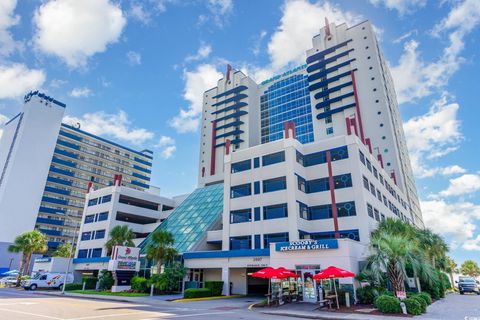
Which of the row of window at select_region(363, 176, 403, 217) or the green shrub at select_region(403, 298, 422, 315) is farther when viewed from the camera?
the row of window at select_region(363, 176, 403, 217)

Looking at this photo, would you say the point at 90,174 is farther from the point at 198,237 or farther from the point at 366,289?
the point at 366,289

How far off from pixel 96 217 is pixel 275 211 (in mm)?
37611

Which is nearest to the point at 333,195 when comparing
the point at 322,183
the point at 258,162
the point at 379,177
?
the point at 322,183

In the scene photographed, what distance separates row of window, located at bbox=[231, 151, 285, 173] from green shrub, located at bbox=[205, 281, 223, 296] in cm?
1498

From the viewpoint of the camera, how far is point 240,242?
126ft

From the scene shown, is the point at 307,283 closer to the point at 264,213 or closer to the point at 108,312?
the point at 264,213

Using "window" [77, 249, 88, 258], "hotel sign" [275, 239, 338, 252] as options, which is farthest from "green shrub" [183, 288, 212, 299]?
"window" [77, 249, 88, 258]

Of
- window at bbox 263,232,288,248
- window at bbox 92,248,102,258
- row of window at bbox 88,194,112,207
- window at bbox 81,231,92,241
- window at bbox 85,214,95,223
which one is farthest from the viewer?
window at bbox 85,214,95,223

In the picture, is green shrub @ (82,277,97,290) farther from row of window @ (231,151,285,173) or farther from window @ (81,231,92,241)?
row of window @ (231,151,285,173)

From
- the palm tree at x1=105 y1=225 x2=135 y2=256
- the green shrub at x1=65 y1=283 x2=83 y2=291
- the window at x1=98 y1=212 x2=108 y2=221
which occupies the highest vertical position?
the window at x1=98 y1=212 x2=108 y2=221

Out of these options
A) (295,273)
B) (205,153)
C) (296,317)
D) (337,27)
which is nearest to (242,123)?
(205,153)

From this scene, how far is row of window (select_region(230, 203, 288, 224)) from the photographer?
36500 mm

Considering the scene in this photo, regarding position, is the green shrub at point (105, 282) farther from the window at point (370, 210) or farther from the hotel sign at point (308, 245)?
the window at point (370, 210)

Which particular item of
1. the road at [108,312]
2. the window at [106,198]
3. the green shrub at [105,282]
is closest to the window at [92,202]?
the window at [106,198]
